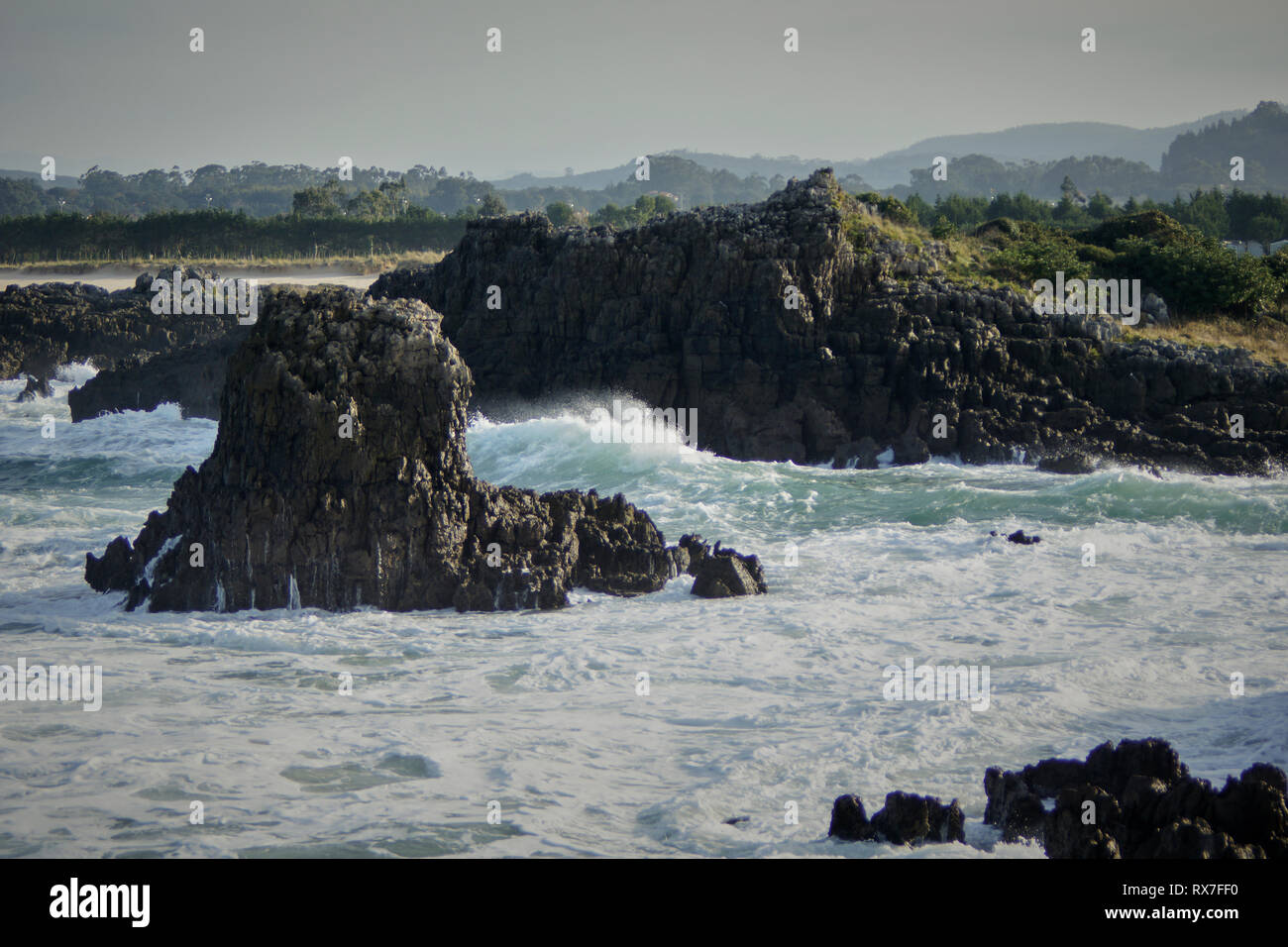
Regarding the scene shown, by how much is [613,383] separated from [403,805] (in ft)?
60.3

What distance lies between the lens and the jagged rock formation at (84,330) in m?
39.3

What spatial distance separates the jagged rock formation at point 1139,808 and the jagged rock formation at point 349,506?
669 cm

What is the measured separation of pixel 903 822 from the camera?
25.2ft

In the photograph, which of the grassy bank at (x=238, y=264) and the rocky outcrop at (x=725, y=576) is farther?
the grassy bank at (x=238, y=264)

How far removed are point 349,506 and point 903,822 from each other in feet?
26.7

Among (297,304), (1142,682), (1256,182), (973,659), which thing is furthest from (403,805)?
(1256,182)

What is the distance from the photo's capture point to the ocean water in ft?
27.5

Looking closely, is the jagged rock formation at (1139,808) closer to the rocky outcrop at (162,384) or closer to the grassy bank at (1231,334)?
the grassy bank at (1231,334)

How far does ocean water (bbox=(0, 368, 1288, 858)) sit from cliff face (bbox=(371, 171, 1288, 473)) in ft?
16.6

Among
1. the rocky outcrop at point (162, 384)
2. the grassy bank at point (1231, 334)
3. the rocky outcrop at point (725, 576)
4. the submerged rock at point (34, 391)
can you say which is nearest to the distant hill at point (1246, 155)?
the grassy bank at point (1231, 334)

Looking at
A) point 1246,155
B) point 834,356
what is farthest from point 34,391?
point 1246,155

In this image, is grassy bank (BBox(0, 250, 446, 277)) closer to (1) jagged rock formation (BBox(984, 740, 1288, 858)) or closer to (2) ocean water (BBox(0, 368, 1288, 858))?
(2) ocean water (BBox(0, 368, 1288, 858))

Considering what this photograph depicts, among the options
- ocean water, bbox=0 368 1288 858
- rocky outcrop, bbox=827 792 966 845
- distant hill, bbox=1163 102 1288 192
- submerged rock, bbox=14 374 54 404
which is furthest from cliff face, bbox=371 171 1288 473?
distant hill, bbox=1163 102 1288 192
